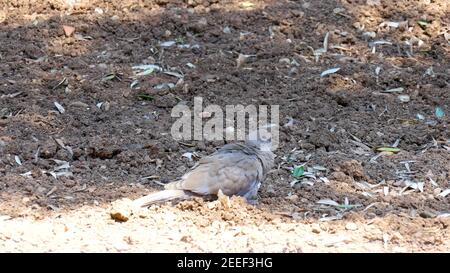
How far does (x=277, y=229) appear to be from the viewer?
5406mm

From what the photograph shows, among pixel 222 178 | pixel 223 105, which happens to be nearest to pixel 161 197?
pixel 222 178

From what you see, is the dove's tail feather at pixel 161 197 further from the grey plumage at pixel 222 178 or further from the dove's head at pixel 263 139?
the dove's head at pixel 263 139

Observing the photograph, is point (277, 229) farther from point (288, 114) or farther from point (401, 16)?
point (401, 16)

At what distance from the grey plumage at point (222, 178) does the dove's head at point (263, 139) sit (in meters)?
0.19

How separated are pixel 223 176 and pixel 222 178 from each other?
0.06 feet

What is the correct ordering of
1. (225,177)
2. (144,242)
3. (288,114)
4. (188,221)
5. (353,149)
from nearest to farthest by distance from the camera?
(144,242)
(188,221)
(225,177)
(353,149)
(288,114)

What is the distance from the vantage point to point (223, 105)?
741 cm

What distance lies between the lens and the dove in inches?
226

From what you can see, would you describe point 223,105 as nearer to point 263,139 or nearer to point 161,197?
point 263,139

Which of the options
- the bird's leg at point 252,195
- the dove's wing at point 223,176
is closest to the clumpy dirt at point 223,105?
the bird's leg at point 252,195

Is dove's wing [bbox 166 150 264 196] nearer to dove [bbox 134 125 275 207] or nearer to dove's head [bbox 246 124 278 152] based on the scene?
dove [bbox 134 125 275 207]

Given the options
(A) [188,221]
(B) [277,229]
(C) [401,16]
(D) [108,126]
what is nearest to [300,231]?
(B) [277,229]

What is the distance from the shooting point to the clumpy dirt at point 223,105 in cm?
538

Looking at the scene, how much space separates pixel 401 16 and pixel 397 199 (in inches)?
129
